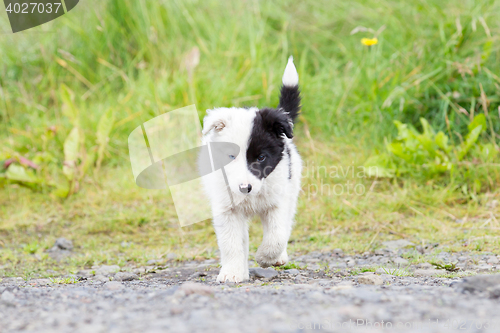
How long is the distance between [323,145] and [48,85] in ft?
12.4

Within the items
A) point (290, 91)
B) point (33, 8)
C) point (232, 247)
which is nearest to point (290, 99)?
point (290, 91)

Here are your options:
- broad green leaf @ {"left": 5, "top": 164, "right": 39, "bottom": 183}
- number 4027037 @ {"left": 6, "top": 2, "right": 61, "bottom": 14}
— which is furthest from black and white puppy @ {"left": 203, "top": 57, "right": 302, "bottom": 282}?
number 4027037 @ {"left": 6, "top": 2, "right": 61, "bottom": 14}

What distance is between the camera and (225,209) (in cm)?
322

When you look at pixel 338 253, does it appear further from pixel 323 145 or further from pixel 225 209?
pixel 323 145

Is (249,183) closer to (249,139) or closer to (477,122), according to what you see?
(249,139)

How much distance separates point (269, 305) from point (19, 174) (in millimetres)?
4019

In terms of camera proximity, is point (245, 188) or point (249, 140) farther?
point (249, 140)

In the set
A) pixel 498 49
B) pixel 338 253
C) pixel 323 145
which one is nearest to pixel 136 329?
pixel 338 253

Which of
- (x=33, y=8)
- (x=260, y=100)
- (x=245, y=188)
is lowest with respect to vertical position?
(x=245, y=188)

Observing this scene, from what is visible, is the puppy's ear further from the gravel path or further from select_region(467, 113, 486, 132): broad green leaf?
select_region(467, 113, 486, 132): broad green leaf

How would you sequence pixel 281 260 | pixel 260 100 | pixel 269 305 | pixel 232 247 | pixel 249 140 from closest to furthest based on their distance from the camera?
1. pixel 269 305
2. pixel 249 140
3. pixel 232 247
4. pixel 281 260
5. pixel 260 100

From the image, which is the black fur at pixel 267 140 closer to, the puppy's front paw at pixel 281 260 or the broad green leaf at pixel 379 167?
the puppy's front paw at pixel 281 260

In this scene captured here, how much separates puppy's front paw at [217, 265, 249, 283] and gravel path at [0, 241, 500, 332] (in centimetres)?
9

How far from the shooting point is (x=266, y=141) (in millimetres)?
3080
